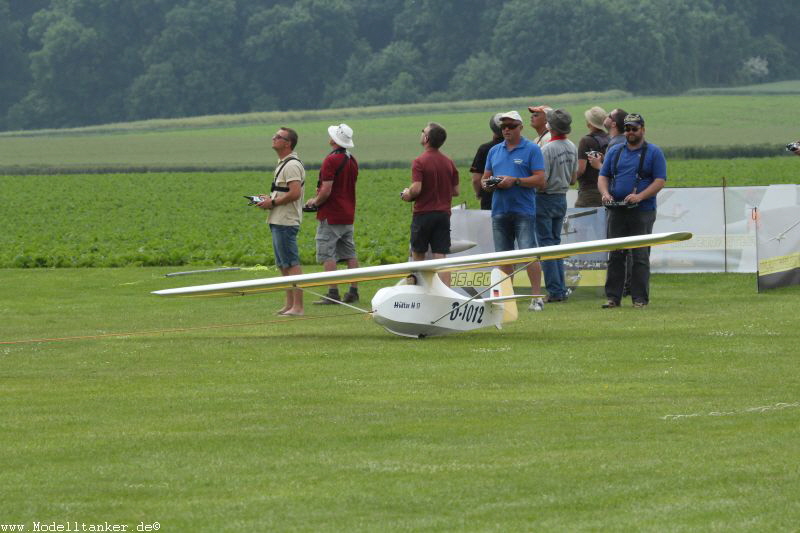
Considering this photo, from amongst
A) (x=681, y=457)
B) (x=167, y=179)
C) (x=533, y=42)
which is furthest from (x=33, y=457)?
(x=533, y=42)

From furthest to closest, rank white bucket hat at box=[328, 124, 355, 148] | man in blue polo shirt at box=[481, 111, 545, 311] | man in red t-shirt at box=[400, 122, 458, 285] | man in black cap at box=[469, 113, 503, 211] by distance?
man in black cap at box=[469, 113, 503, 211] < white bucket hat at box=[328, 124, 355, 148] < man in blue polo shirt at box=[481, 111, 545, 311] < man in red t-shirt at box=[400, 122, 458, 285]

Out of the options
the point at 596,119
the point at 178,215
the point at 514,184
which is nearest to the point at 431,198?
the point at 514,184

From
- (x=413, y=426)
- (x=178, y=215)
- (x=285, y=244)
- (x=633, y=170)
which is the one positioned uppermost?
(x=633, y=170)

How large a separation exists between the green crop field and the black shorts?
7.18 m

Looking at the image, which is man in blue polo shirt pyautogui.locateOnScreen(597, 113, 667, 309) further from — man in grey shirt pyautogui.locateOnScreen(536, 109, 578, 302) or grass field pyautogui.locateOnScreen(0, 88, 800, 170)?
grass field pyautogui.locateOnScreen(0, 88, 800, 170)

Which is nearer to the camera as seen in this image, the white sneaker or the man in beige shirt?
the white sneaker

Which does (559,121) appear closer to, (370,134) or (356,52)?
(370,134)

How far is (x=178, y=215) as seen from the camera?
37.0 metres

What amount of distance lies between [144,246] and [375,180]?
2785cm

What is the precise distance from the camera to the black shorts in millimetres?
13352

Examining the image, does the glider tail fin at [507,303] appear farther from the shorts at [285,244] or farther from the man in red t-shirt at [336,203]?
the man in red t-shirt at [336,203]

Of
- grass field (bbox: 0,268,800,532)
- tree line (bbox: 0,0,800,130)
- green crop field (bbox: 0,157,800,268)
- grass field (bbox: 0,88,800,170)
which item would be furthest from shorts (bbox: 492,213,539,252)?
tree line (bbox: 0,0,800,130)

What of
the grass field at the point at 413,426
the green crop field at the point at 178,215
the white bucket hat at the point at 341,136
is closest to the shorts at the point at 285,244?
the white bucket hat at the point at 341,136

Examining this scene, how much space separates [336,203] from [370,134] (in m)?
69.6
